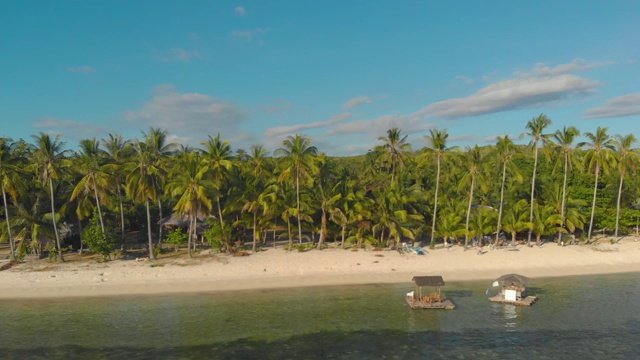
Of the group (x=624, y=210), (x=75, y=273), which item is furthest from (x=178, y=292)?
(x=624, y=210)

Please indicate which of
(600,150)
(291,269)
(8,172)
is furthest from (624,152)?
(8,172)

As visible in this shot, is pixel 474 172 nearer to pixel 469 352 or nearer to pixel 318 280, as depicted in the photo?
pixel 318 280

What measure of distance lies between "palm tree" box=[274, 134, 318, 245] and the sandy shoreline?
7.82m

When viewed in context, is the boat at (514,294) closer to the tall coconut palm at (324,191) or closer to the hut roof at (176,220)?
the tall coconut palm at (324,191)

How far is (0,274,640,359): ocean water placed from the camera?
25188mm

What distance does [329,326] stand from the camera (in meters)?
29.3

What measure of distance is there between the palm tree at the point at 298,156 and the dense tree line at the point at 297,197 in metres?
0.11

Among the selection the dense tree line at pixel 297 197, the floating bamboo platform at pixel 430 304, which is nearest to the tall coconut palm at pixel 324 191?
the dense tree line at pixel 297 197

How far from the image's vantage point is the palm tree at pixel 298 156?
1892 inches

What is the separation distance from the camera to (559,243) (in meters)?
51.2

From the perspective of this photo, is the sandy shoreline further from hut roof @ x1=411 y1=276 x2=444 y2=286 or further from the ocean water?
hut roof @ x1=411 y1=276 x2=444 y2=286

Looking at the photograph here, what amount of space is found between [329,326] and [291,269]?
14.5 metres

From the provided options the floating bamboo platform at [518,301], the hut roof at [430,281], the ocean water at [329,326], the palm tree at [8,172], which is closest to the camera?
the ocean water at [329,326]

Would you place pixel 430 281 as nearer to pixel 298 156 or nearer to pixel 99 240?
pixel 298 156
